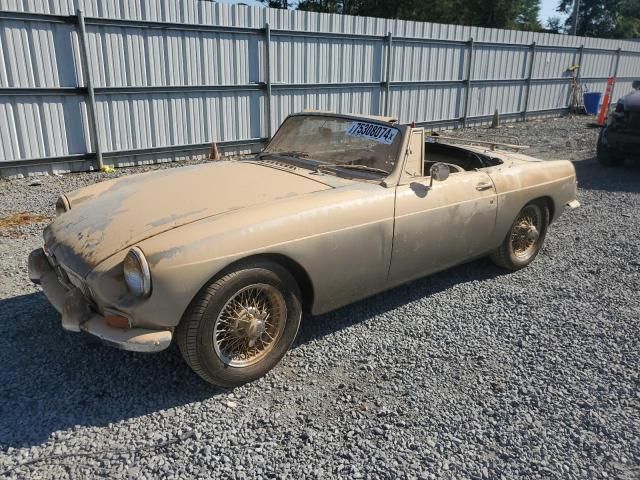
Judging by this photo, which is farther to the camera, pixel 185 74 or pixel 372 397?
pixel 185 74

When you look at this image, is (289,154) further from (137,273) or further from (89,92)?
(89,92)

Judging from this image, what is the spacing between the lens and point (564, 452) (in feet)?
8.53

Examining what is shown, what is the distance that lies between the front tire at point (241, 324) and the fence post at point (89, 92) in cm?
646

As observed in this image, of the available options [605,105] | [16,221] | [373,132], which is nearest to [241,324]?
[373,132]

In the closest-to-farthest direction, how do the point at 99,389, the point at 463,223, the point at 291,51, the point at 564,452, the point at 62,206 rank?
the point at 564,452 < the point at 99,389 < the point at 62,206 < the point at 463,223 < the point at 291,51

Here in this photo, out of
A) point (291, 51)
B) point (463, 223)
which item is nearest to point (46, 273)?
point (463, 223)

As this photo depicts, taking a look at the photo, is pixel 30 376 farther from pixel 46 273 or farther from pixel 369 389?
pixel 369 389

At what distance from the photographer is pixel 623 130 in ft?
30.3

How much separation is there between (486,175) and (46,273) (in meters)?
3.36

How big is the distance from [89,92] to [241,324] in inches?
260

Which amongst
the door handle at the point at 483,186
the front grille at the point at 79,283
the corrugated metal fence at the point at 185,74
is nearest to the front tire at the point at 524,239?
the door handle at the point at 483,186

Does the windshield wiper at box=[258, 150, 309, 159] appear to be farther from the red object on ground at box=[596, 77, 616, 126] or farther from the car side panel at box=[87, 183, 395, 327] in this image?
the red object on ground at box=[596, 77, 616, 126]

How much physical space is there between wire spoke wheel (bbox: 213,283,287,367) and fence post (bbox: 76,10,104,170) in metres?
6.46

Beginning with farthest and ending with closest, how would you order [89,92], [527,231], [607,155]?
[607,155], [89,92], [527,231]
